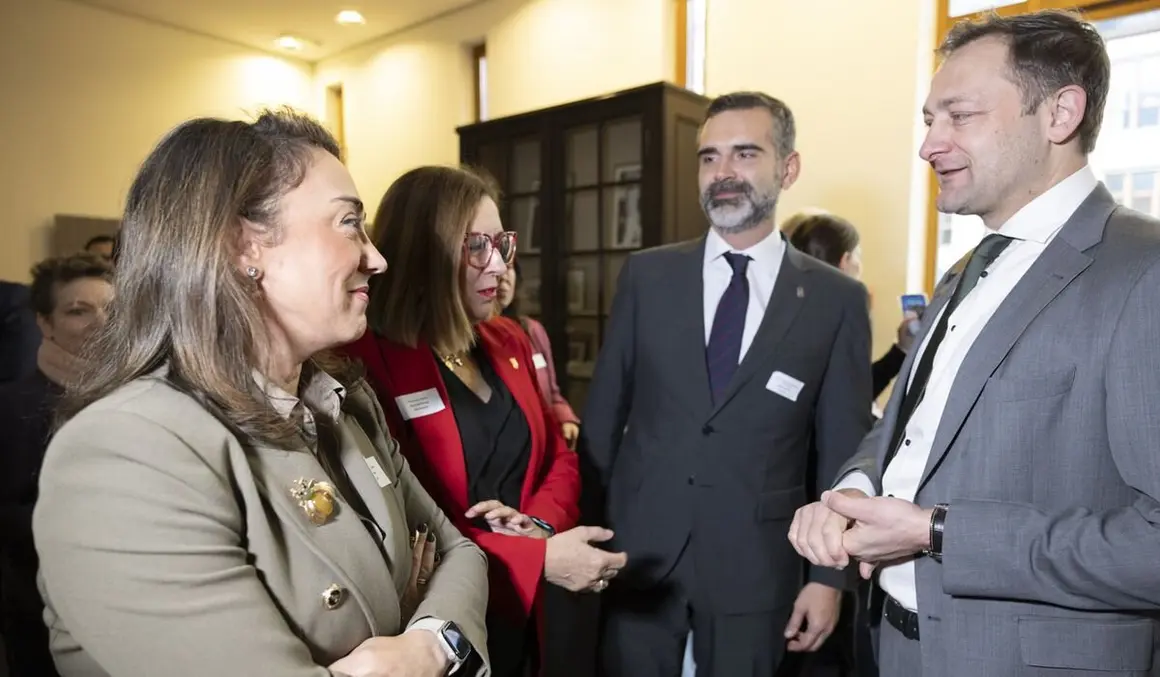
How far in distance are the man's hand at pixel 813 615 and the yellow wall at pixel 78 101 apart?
16.9ft

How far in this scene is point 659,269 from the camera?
204 cm

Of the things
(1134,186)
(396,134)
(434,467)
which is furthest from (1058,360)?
(396,134)

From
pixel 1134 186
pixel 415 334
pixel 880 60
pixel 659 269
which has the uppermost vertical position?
pixel 880 60

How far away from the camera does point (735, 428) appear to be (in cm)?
182

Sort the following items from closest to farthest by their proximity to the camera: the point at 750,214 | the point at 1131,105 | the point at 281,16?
the point at 750,214 → the point at 1131,105 → the point at 281,16

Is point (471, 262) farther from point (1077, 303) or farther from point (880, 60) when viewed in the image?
point (880, 60)

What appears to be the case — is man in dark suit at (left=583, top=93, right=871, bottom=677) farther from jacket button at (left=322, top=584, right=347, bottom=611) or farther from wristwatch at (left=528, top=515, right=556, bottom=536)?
jacket button at (left=322, top=584, right=347, bottom=611)

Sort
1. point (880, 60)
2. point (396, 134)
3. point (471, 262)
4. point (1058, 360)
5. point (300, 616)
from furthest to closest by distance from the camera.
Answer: point (396, 134) → point (880, 60) → point (471, 262) → point (1058, 360) → point (300, 616)

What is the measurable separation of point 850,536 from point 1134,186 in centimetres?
353

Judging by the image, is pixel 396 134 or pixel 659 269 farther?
pixel 396 134

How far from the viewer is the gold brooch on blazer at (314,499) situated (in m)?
0.98

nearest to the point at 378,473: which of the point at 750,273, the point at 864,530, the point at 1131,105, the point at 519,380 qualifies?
the point at 519,380

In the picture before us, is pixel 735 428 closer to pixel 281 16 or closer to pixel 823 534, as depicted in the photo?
pixel 823 534

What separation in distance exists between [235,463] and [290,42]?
277 inches
